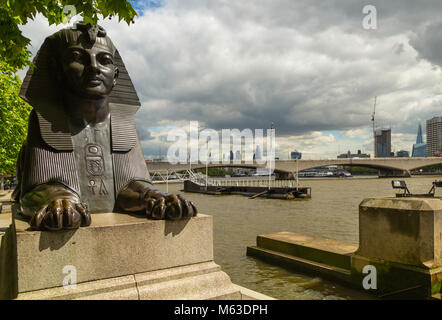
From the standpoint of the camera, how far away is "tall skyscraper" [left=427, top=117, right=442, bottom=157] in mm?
117238

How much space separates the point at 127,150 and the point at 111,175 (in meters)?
0.40

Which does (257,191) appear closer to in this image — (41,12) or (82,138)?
(82,138)

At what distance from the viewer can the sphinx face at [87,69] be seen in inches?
149

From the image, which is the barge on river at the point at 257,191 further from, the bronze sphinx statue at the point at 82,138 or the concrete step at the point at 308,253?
the bronze sphinx statue at the point at 82,138

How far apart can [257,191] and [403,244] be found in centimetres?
3472

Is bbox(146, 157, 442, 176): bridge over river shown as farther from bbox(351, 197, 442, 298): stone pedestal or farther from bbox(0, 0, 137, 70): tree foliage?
bbox(351, 197, 442, 298): stone pedestal

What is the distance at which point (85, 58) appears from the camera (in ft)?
12.4

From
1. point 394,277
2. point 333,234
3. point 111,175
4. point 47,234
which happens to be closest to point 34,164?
point 111,175

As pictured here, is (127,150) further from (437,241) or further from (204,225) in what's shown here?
(437,241)

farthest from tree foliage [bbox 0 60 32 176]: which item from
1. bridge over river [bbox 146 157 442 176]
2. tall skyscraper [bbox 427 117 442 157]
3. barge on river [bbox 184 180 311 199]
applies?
tall skyscraper [bbox 427 117 442 157]

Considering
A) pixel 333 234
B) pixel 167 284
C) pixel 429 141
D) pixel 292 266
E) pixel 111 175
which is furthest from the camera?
pixel 429 141

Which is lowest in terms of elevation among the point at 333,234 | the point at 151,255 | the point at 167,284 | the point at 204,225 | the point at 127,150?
the point at 333,234

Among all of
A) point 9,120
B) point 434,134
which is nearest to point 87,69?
point 9,120

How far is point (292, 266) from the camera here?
21.4ft
